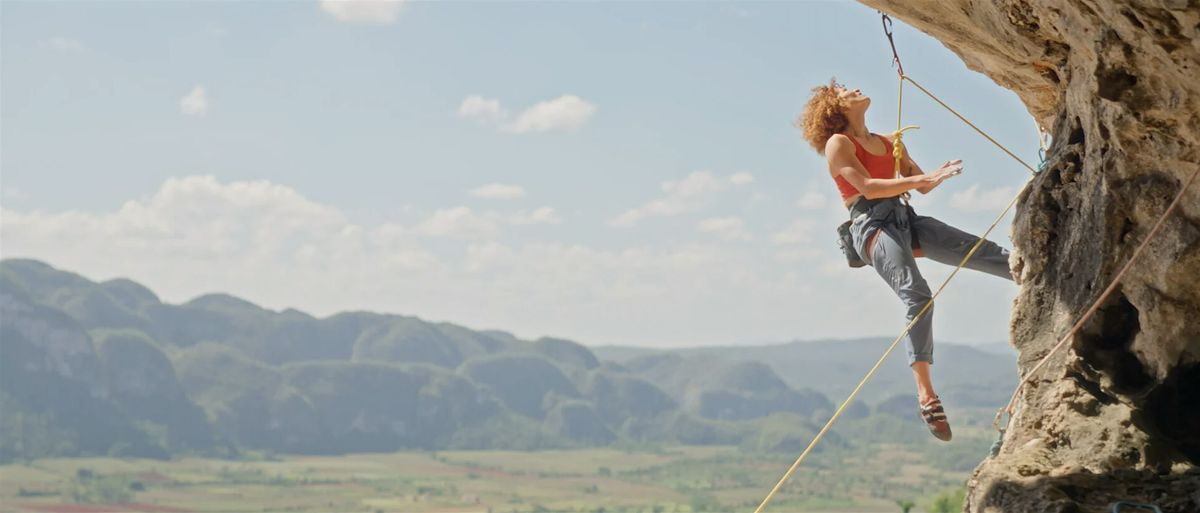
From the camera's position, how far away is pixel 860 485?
155 m

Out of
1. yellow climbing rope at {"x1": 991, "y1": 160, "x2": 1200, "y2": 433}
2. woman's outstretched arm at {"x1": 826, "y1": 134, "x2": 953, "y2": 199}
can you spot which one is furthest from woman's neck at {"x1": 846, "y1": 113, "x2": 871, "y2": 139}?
yellow climbing rope at {"x1": 991, "y1": 160, "x2": 1200, "y2": 433}

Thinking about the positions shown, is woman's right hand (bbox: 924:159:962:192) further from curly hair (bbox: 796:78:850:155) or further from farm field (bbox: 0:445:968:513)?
farm field (bbox: 0:445:968:513)

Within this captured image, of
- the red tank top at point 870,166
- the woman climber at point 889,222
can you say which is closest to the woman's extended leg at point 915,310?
the woman climber at point 889,222

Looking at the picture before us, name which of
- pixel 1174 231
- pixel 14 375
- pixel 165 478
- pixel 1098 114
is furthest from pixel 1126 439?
pixel 14 375

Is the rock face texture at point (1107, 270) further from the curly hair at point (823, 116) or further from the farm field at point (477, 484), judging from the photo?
the farm field at point (477, 484)

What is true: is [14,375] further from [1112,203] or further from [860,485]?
[1112,203]

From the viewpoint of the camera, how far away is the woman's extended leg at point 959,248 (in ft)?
26.7

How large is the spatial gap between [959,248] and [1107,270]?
1380 mm

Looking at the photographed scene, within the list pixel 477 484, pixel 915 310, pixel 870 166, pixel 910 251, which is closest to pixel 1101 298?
pixel 915 310

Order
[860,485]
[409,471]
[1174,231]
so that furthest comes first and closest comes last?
[409,471]
[860,485]
[1174,231]

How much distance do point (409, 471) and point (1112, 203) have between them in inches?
7286

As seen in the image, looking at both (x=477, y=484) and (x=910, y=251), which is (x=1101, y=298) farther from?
(x=477, y=484)

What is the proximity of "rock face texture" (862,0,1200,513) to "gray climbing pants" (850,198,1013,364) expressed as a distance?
1.87 ft

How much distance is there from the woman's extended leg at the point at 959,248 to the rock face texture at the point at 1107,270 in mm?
535
